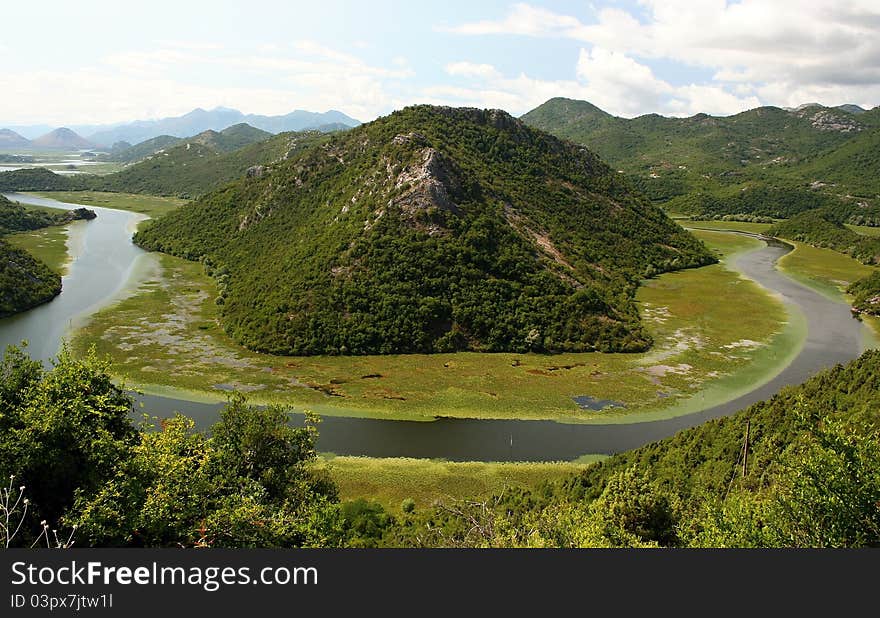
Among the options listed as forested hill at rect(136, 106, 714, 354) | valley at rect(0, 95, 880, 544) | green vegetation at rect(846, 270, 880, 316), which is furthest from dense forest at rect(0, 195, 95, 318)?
green vegetation at rect(846, 270, 880, 316)

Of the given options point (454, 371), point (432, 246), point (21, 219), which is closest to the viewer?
point (454, 371)

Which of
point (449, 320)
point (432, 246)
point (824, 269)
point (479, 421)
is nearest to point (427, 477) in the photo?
point (479, 421)

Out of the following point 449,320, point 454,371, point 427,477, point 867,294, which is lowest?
point 427,477

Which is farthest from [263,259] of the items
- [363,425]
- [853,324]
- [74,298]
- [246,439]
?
[853,324]

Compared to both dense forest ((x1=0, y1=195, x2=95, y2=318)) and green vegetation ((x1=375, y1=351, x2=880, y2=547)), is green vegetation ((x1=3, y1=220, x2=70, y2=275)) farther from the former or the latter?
green vegetation ((x1=375, y1=351, x2=880, y2=547))

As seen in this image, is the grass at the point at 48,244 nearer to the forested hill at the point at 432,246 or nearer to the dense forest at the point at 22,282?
the dense forest at the point at 22,282

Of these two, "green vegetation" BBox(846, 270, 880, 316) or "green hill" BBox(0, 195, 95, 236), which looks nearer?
"green vegetation" BBox(846, 270, 880, 316)

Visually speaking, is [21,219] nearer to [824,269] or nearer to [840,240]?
[824,269]
